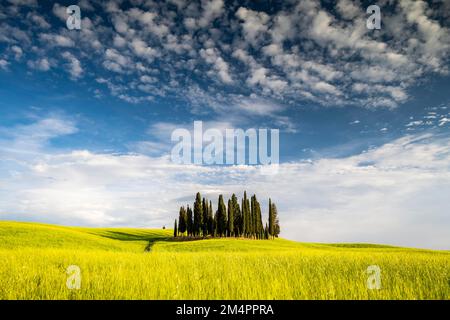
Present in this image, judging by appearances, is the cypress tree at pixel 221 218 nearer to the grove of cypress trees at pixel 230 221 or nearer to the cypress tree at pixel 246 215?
the grove of cypress trees at pixel 230 221

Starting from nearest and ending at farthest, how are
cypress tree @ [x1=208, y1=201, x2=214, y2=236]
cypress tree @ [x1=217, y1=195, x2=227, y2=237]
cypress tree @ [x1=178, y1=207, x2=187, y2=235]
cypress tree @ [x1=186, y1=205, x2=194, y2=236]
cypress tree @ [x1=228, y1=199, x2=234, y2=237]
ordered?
cypress tree @ [x1=228, y1=199, x2=234, y2=237] < cypress tree @ [x1=217, y1=195, x2=227, y2=237] < cypress tree @ [x1=208, y1=201, x2=214, y2=236] < cypress tree @ [x1=186, y1=205, x2=194, y2=236] < cypress tree @ [x1=178, y1=207, x2=187, y2=235]

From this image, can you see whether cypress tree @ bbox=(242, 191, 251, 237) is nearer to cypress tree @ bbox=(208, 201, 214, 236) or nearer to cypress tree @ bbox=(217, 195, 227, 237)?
cypress tree @ bbox=(217, 195, 227, 237)

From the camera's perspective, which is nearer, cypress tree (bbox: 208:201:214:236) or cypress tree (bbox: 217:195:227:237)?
cypress tree (bbox: 217:195:227:237)

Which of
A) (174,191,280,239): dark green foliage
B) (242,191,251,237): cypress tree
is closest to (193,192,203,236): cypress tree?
(174,191,280,239): dark green foliage

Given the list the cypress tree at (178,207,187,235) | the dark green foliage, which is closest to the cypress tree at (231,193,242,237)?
the dark green foliage

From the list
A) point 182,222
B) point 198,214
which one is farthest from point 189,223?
point 198,214

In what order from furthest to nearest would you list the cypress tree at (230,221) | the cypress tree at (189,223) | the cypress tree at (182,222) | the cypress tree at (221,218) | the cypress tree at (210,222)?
the cypress tree at (182,222), the cypress tree at (189,223), the cypress tree at (210,222), the cypress tree at (221,218), the cypress tree at (230,221)

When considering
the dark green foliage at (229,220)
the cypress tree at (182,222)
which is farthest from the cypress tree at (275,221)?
the cypress tree at (182,222)

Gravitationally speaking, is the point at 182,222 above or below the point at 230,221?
below

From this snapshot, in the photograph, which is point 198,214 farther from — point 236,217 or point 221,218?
point 236,217

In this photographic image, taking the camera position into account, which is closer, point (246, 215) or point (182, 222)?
point (246, 215)

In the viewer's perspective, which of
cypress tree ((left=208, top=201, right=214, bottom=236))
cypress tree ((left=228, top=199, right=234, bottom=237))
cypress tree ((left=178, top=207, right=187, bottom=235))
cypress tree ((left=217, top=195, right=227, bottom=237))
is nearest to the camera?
cypress tree ((left=228, top=199, right=234, bottom=237))
